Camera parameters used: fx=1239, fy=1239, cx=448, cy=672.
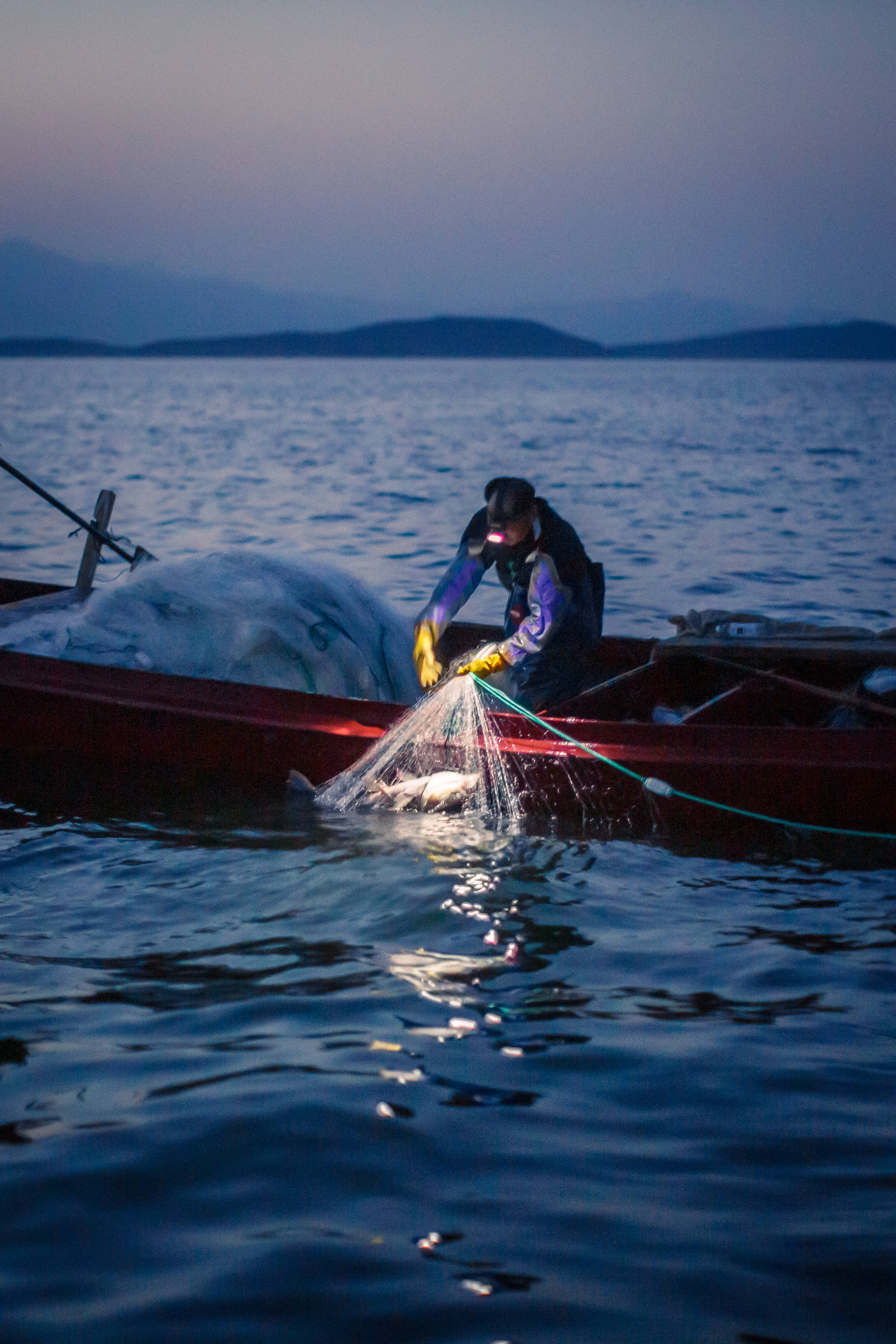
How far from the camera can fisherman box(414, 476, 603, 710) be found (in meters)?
6.47

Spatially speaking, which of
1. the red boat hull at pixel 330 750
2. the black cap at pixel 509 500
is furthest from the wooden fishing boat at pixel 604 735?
the black cap at pixel 509 500

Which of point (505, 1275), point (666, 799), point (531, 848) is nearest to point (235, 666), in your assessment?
point (531, 848)

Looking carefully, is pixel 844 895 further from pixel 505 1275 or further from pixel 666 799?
pixel 505 1275

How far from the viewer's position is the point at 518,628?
660cm

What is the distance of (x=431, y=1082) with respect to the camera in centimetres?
388

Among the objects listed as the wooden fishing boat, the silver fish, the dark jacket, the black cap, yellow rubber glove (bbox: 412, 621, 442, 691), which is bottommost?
the silver fish

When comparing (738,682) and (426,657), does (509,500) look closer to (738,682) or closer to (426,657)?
(426,657)

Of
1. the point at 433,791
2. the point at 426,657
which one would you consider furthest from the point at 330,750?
the point at 426,657

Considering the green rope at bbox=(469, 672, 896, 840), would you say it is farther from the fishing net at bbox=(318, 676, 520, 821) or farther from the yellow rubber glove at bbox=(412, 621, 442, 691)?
the yellow rubber glove at bbox=(412, 621, 442, 691)

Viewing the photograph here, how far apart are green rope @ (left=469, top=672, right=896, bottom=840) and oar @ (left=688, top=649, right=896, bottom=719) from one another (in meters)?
0.64

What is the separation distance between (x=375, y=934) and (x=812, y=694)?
305 centimetres

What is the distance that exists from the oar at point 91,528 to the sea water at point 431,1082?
1271mm

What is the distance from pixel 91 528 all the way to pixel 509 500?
3.54 m

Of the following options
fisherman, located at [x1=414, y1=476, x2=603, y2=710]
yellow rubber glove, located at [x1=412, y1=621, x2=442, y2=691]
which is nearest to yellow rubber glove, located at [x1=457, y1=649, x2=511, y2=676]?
fisherman, located at [x1=414, y1=476, x2=603, y2=710]
